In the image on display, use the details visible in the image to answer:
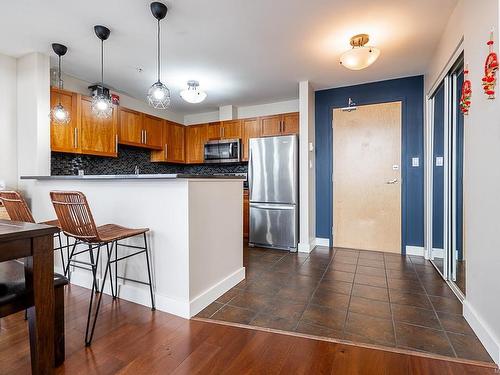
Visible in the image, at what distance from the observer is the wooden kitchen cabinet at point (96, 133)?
3432 mm

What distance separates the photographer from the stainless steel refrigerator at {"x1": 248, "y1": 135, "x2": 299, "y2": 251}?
12.6 feet

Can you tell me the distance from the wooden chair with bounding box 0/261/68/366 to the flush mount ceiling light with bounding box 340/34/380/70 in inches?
111

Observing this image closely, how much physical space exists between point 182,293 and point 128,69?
282cm

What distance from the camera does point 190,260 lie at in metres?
1.96

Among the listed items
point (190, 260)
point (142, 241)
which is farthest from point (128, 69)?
point (190, 260)

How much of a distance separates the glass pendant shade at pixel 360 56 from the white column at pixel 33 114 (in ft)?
10.4

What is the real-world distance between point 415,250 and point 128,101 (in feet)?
16.0

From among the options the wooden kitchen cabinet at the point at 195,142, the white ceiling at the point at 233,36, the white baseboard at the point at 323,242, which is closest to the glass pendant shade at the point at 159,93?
the white ceiling at the point at 233,36

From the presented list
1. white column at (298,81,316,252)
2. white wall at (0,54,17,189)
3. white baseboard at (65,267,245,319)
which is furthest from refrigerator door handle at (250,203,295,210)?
white wall at (0,54,17,189)

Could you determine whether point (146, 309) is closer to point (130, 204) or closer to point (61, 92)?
point (130, 204)

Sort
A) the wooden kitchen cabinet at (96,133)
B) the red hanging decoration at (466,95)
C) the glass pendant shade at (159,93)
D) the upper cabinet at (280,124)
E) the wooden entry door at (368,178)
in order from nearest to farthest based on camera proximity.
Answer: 1. the red hanging decoration at (466,95)
2. the glass pendant shade at (159,93)
3. the wooden kitchen cabinet at (96,133)
4. the wooden entry door at (368,178)
5. the upper cabinet at (280,124)

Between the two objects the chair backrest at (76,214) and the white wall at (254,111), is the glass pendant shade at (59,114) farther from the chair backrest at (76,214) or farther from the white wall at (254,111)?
the white wall at (254,111)

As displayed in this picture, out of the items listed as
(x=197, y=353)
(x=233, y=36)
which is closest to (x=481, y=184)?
(x=197, y=353)

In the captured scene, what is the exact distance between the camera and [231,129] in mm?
4836
